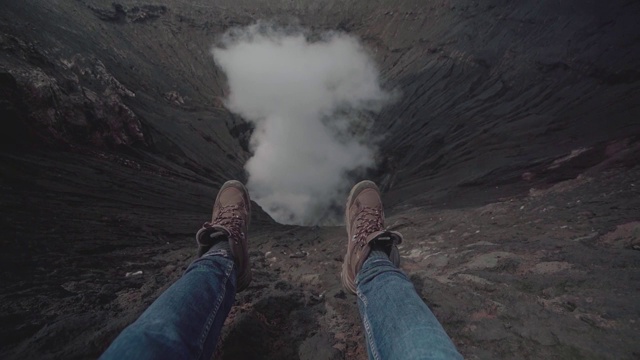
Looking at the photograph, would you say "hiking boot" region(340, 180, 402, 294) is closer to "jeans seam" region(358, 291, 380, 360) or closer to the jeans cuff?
"jeans seam" region(358, 291, 380, 360)

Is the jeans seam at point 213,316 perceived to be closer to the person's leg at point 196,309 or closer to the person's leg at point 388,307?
the person's leg at point 196,309

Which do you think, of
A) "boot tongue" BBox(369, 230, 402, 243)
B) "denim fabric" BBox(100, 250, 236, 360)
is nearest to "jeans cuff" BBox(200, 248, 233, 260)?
"denim fabric" BBox(100, 250, 236, 360)

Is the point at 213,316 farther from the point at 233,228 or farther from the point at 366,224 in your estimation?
the point at 366,224

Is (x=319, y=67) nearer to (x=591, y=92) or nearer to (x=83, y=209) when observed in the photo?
(x=591, y=92)

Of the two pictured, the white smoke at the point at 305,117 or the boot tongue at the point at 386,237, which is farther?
the white smoke at the point at 305,117

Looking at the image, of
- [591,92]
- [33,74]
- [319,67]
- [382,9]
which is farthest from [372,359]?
[382,9]

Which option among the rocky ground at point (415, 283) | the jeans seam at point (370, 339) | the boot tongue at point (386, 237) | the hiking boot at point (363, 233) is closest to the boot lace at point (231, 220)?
the rocky ground at point (415, 283)
